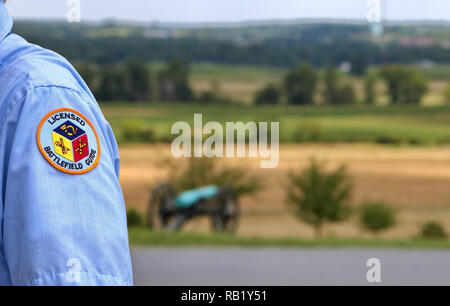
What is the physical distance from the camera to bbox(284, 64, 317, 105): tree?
9.05 m

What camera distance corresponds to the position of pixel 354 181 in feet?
27.7

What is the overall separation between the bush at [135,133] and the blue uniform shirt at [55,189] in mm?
7778

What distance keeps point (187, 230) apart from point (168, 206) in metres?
0.33

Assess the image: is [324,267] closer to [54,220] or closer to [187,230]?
[187,230]

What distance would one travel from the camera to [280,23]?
8.98m

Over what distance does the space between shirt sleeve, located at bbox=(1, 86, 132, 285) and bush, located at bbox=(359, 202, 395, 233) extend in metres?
7.61

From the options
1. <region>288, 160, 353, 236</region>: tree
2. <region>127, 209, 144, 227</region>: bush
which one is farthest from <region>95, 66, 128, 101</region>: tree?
<region>288, 160, 353, 236</region>: tree

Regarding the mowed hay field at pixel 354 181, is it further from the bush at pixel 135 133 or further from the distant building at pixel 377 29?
the distant building at pixel 377 29

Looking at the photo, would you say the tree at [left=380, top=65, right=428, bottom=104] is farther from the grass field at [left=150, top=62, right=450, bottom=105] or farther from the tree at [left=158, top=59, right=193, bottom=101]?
the tree at [left=158, top=59, right=193, bottom=101]

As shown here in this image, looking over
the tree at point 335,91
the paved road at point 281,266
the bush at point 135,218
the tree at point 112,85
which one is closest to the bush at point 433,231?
the paved road at point 281,266

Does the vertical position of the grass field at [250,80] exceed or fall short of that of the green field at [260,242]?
it exceeds it

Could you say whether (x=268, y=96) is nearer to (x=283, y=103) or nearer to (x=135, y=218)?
(x=283, y=103)

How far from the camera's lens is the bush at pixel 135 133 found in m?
8.80

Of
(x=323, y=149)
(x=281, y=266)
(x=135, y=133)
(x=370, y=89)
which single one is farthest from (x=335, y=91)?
(x=281, y=266)
